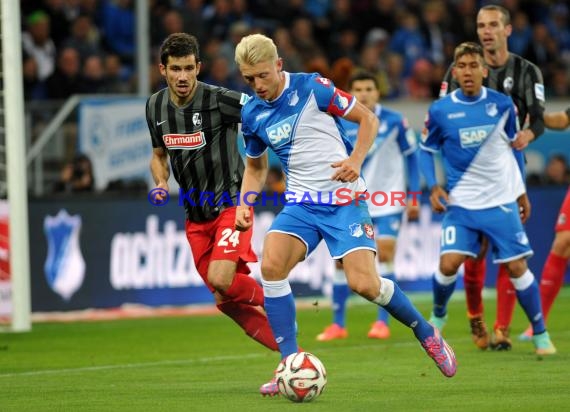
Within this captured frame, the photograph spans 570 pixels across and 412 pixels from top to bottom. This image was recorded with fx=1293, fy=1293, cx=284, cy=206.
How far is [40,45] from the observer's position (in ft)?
55.8

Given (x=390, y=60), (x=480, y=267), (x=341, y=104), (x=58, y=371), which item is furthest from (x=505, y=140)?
(x=390, y=60)

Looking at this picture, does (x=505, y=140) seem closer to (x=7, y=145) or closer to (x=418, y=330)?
(x=418, y=330)

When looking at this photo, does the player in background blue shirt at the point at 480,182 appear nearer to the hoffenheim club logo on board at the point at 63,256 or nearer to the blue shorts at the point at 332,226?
the blue shorts at the point at 332,226

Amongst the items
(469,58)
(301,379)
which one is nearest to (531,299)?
(469,58)

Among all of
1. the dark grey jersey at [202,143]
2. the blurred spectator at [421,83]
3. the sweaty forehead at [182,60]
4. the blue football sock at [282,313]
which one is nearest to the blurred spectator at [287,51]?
the blurred spectator at [421,83]

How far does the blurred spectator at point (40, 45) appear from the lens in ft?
55.4

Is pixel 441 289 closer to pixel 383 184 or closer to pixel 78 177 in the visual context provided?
pixel 383 184

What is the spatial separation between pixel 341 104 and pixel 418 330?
146cm

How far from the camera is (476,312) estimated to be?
1015 cm

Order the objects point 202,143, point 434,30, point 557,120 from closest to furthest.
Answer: point 202,143
point 557,120
point 434,30

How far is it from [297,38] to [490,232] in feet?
32.0

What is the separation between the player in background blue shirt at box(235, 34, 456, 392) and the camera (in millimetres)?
7824

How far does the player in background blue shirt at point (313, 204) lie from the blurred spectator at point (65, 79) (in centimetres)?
897

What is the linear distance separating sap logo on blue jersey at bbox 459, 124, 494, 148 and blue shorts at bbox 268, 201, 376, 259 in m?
2.09
